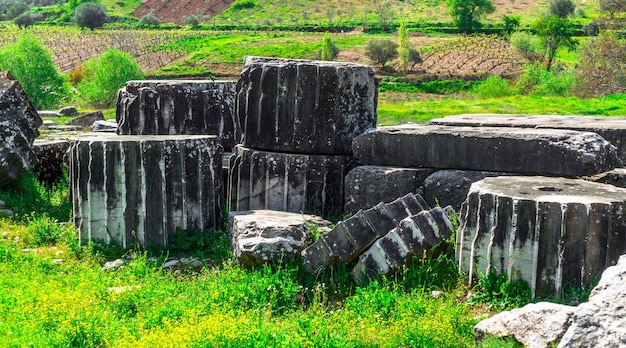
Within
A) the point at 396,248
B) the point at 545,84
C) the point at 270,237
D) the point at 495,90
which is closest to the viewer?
the point at 396,248

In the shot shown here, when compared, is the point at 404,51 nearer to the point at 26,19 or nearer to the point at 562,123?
the point at 562,123

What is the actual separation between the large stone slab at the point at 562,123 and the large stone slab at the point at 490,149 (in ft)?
1.46

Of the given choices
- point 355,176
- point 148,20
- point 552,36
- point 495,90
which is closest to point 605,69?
point 495,90

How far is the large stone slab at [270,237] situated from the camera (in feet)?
19.2

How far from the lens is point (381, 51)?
6044 centimetres

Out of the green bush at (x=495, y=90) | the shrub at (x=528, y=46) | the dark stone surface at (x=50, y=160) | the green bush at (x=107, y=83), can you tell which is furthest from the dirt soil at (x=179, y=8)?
the dark stone surface at (x=50, y=160)

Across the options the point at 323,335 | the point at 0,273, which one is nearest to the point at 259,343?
the point at 323,335

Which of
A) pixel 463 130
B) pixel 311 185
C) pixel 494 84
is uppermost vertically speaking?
pixel 463 130

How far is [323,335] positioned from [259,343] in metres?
0.44

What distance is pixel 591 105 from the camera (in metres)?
18.8

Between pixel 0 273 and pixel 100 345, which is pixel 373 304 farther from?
pixel 0 273

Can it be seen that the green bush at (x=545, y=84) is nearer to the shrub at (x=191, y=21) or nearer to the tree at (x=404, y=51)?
the tree at (x=404, y=51)

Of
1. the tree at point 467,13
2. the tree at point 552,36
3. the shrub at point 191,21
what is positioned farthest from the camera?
the shrub at point 191,21

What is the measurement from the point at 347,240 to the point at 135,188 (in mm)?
2213
